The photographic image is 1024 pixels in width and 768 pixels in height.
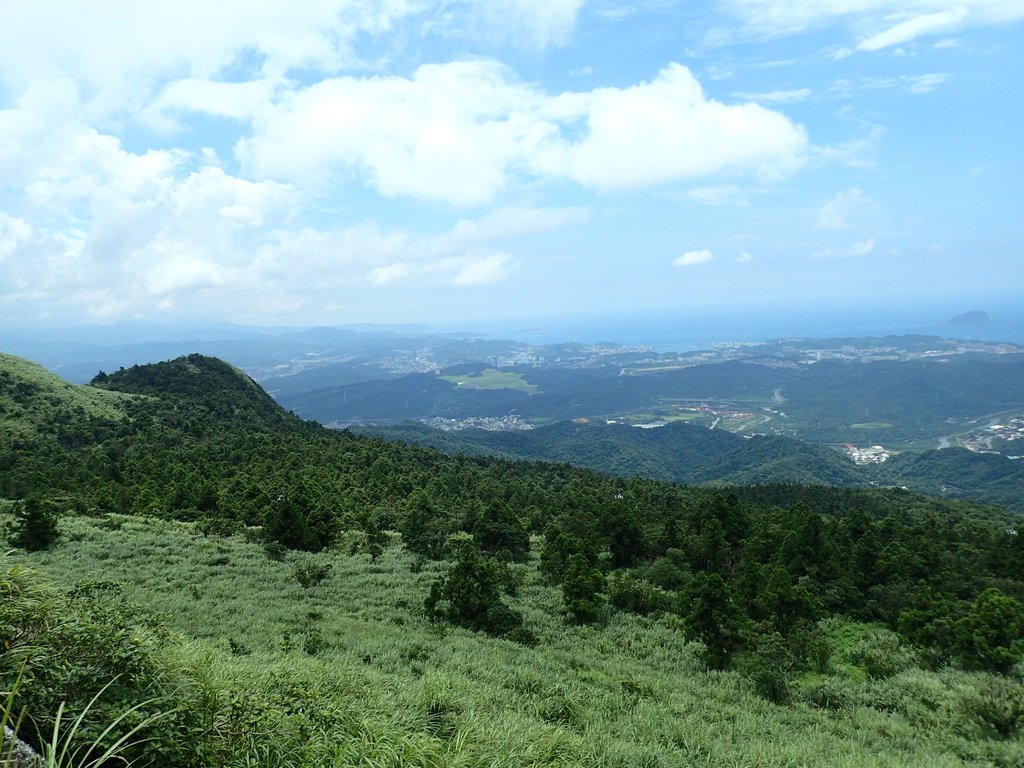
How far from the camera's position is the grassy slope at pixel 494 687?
282 inches

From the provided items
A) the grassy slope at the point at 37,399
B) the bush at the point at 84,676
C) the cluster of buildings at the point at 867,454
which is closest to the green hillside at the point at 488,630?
the bush at the point at 84,676

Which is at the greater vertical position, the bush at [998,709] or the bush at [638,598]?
the bush at [998,709]

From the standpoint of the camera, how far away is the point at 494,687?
36.6 ft

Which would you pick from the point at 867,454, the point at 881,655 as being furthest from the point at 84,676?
the point at 867,454

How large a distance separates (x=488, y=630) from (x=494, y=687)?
7032mm

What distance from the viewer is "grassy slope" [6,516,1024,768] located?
7164 mm

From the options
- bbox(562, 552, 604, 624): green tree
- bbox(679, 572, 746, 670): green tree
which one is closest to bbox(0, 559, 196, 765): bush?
bbox(679, 572, 746, 670): green tree

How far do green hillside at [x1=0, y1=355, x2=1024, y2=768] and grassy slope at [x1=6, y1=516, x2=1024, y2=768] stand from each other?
0.26ft

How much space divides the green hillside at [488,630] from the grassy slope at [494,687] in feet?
0.26

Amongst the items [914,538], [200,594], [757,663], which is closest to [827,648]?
[757,663]

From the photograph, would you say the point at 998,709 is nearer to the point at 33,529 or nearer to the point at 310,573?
the point at 310,573

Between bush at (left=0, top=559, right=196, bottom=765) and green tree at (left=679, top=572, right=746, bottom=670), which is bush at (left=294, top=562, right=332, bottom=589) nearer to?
green tree at (left=679, top=572, right=746, bottom=670)

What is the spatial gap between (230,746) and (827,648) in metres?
18.0

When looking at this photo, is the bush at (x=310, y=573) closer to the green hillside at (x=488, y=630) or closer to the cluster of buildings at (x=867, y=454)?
the green hillside at (x=488, y=630)
